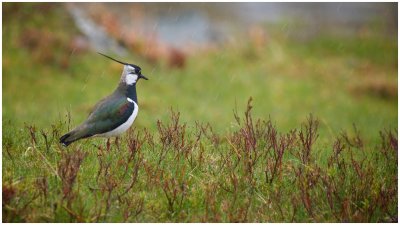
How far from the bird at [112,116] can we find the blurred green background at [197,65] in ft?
10.1

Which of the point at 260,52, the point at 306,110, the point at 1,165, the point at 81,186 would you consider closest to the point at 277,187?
the point at 81,186

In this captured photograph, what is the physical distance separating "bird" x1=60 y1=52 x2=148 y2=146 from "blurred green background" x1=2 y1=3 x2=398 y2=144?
3.09 meters

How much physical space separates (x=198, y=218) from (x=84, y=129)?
156 cm

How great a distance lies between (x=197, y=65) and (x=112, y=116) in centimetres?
958

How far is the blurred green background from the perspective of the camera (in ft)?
40.0

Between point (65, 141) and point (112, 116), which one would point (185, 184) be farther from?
point (65, 141)

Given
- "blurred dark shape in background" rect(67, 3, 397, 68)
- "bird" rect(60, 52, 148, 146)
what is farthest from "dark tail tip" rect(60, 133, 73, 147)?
"blurred dark shape in background" rect(67, 3, 397, 68)

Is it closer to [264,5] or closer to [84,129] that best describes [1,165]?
[84,129]

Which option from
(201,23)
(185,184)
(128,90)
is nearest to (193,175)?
(185,184)

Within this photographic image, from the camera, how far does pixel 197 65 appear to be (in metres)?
15.5

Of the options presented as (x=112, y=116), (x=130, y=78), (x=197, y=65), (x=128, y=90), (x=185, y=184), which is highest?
(x=197, y=65)

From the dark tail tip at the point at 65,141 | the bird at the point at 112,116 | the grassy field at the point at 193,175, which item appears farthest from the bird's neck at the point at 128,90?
the dark tail tip at the point at 65,141

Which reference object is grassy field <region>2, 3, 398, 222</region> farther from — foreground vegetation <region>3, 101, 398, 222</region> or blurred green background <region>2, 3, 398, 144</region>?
blurred green background <region>2, 3, 398, 144</region>

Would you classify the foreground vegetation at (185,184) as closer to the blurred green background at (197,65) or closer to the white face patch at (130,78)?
the white face patch at (130,78)
